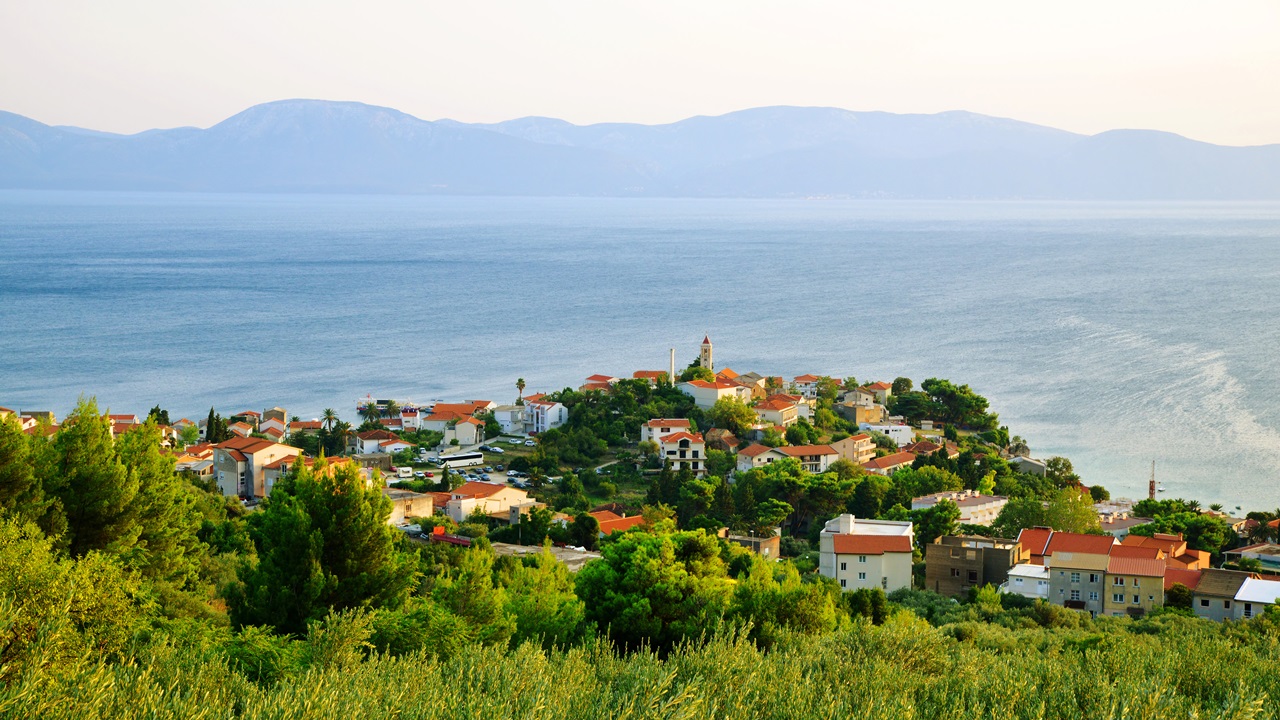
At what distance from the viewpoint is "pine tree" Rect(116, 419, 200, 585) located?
1001 cm

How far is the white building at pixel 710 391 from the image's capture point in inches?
1298

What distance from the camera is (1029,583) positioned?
18.7 metres

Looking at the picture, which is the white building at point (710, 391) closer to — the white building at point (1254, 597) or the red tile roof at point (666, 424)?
the red tile roof at point (666, 424)

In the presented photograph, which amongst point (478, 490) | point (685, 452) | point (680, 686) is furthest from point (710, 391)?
point (680, 686)

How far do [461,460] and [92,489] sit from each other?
19.6 meters

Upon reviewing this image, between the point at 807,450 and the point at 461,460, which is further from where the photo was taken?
the point at 461,460

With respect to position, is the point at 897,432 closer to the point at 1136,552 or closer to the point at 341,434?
the point at 1136,552

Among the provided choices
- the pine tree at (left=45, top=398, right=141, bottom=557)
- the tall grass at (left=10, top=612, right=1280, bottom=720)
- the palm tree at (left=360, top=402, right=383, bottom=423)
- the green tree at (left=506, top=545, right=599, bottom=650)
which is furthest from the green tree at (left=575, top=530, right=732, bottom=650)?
the palm tree at (left=360, top=402, right=383, bottom=423)

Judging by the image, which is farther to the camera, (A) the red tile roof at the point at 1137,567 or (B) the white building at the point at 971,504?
(B) the white building at the point at 971,504

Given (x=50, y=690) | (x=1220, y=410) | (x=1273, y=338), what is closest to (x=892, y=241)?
(x=1273, y=338)

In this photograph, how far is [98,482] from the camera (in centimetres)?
973

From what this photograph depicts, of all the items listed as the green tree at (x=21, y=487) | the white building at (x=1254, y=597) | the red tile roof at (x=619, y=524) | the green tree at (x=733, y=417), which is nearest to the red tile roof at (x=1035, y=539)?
the white building at (x=1254, y=597)

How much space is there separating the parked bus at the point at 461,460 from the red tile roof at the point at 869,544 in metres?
11.8

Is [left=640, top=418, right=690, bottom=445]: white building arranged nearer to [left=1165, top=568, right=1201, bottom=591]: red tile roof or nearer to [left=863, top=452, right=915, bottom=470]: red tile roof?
[left=863, top=452, right=915, bottom=470]: red tile roof
